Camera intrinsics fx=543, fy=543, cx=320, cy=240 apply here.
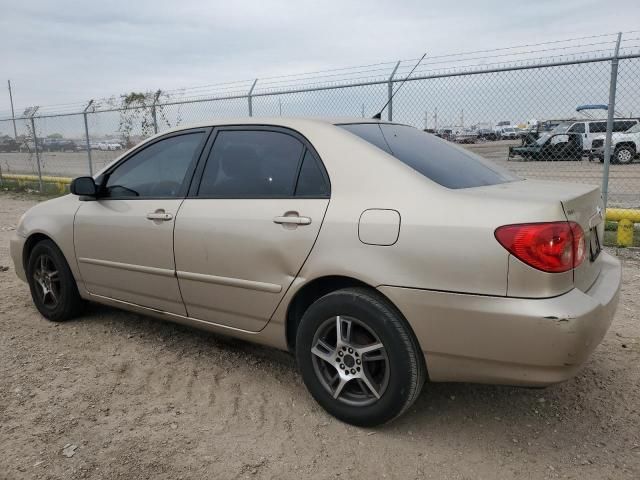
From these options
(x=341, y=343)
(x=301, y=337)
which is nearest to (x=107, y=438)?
(x=301, y=337)

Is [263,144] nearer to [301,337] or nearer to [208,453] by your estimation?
[301,337]

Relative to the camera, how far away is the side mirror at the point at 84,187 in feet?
12.6

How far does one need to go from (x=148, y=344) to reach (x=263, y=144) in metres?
1.76

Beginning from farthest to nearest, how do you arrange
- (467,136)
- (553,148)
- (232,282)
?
(553,148) < (467,136) < (232,282)

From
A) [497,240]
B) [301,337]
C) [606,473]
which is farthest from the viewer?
[301,337]

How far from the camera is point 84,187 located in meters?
3.83

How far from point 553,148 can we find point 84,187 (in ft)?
22.3

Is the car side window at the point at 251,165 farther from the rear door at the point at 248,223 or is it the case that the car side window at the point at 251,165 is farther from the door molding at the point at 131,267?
the door molding at the point at 131,267

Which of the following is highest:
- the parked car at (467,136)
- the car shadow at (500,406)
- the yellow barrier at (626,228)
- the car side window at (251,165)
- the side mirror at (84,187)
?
the parked car at (467,136)

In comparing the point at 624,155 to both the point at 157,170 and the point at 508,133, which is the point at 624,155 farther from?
the point at 157,170

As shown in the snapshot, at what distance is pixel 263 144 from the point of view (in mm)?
3182

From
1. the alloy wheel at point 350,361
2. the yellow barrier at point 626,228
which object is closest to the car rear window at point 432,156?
the alloy wheel at point 350,361

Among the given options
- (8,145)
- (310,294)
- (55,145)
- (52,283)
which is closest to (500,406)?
(310,294)

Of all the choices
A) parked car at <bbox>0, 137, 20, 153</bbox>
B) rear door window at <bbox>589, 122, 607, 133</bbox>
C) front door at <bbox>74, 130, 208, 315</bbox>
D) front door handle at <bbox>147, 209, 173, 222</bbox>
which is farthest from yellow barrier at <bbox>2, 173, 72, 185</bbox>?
rear door window at <bbox>589, 122, 607, 133</bbox>
